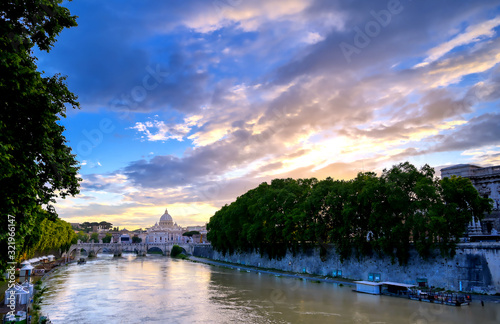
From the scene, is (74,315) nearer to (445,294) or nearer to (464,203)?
(445,294)

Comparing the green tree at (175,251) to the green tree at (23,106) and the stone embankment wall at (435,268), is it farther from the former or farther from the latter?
the green tree at (23,106)

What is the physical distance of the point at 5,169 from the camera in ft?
43.5

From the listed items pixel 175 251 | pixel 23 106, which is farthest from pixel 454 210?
pixel 175 251

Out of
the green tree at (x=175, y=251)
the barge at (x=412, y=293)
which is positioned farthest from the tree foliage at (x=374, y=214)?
the green tree at (x=175, y=251)

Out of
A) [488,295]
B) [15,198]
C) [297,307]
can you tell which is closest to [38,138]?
[15,198]

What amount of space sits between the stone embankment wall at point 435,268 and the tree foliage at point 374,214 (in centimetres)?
116

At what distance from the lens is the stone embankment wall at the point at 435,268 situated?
119 feet

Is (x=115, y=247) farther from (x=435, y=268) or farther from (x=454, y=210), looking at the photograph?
(x=454, y=210)

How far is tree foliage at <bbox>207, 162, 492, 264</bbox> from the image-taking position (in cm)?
3950

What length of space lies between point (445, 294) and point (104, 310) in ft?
107

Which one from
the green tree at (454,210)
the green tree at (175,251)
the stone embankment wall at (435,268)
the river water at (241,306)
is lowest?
the green tree at (175,251)

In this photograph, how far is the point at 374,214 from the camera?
4400cm

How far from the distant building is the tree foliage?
5715 millimetres

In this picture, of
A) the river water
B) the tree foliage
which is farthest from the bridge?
the river water
